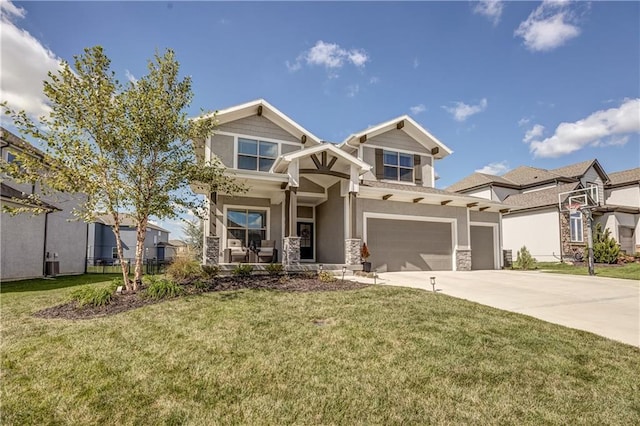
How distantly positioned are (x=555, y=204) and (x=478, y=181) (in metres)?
5.63

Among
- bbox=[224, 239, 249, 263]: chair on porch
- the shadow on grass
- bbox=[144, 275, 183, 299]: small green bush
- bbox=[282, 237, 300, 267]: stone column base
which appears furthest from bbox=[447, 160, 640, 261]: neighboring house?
the shadow on grass

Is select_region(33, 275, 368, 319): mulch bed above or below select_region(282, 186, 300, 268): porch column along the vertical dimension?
below

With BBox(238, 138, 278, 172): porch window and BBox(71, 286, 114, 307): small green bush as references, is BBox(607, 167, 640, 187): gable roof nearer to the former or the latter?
BBox(238, 138, 278, 172): porch window

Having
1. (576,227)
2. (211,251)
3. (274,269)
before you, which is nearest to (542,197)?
(576,227)

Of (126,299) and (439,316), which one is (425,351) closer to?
(439,316)

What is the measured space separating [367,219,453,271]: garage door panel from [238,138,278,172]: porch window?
5288 millimetres

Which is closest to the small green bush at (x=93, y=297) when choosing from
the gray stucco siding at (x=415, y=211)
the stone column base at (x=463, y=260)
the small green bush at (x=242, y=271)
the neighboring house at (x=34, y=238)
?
the small green bush at (x=242, y=271)

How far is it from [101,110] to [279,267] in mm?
6323

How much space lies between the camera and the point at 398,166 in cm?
1614

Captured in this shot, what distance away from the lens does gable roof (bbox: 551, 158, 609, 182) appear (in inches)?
881

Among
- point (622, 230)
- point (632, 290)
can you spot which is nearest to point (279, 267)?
point (632, 290)

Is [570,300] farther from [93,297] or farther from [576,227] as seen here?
[576,227]

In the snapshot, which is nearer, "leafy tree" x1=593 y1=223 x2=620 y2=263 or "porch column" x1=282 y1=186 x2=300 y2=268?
"porch column" x1=282 y1=186 x2=300 y2=268

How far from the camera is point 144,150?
24.6 ft
